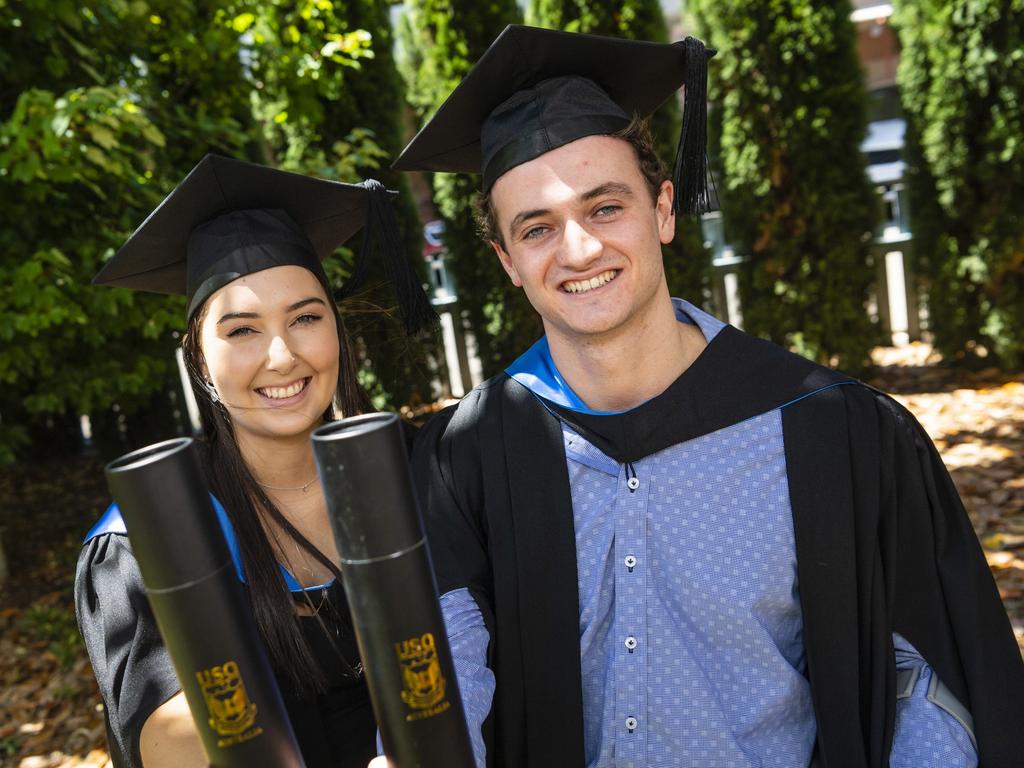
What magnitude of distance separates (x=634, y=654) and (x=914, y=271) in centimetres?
636

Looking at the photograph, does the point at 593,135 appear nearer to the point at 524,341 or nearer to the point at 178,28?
the point at 178,28

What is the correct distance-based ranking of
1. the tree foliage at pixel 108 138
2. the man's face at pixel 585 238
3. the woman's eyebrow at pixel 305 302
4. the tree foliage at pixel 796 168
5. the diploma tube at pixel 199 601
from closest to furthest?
1. the diploma tube at pixel 199 601
2. the man's face at pixel 585 238
3. the woman's eyebrow at pixel 305 302
4. the tree foliage at pixel 108 138
5. the tree foliage at pixel 796 168

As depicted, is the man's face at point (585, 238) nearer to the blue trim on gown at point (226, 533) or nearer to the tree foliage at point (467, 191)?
the blue trim on gown at point (226, 533)

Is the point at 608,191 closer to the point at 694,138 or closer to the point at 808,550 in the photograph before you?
the point at 694,138

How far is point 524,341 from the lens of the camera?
23.5 ft

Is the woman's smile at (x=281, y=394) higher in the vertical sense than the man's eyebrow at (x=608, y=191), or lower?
lower

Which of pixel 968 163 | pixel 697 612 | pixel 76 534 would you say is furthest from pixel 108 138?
pixel 968 163

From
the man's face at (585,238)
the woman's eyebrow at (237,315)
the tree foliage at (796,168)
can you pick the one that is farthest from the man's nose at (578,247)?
the tree foliage at (796,168)

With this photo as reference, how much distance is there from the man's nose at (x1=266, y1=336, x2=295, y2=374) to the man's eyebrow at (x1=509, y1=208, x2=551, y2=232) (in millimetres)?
585

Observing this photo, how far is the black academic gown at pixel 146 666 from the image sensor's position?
178 cm

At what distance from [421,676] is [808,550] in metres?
1.09

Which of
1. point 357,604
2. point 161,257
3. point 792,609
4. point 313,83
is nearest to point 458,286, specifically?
point 313,83

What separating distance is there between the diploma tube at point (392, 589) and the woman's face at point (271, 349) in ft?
3.90

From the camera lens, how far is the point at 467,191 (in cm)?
704
